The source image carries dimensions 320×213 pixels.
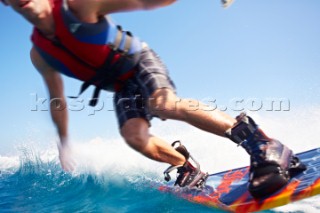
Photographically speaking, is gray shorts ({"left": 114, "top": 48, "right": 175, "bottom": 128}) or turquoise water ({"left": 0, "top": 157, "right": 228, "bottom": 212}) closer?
gray shorts ({"left": 114, "top": 48, "right": 175, "bottom": 128})

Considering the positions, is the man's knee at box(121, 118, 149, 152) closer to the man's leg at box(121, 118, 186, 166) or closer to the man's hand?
the man's leg at box(121, 118, 186, 166)

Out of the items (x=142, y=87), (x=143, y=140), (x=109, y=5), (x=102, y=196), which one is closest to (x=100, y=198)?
(x=102, y=196)

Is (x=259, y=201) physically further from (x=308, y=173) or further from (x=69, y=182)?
(x=69, y=182)

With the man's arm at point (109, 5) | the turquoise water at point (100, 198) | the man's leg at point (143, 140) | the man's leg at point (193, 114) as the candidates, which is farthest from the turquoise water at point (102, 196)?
the man's arm at point (109, 5)

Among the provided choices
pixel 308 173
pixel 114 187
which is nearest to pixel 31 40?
pixel 114 187

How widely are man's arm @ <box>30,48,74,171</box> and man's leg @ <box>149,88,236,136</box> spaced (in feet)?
4.29

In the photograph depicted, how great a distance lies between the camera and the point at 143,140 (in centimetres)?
297

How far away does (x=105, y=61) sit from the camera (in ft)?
8.57

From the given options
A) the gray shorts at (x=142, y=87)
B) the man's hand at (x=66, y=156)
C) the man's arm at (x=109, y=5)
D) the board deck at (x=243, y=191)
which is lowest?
the board deck at (x=243, y=191)

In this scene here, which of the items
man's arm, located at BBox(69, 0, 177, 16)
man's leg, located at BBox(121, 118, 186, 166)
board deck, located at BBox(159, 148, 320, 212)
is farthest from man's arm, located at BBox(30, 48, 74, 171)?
board deck, located at BBox(159, 148, 320, 212)

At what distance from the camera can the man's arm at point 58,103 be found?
303cm

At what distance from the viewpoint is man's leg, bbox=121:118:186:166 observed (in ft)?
9.61

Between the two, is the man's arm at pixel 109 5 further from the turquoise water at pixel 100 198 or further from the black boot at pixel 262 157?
the turquoise water at pixel 100 198

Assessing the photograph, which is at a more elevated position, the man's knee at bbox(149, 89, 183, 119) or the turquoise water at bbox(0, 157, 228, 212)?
the man's knee at bbox(149, 89, 183, 119)
